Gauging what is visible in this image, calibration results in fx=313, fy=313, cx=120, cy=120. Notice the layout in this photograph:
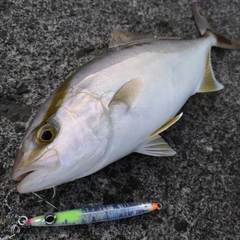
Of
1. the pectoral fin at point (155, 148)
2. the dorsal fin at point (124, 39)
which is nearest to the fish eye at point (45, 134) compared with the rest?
the pectoral fin at point (155, 148)

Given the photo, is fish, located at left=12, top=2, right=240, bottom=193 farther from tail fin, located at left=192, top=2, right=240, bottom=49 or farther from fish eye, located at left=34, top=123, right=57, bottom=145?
tail fin, located at left=192, top=2, right=240, bottom=49

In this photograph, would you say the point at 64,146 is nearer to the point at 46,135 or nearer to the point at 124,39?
the point at 46,135

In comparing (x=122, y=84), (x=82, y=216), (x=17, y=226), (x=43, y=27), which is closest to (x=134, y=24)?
(x=43, y=27)

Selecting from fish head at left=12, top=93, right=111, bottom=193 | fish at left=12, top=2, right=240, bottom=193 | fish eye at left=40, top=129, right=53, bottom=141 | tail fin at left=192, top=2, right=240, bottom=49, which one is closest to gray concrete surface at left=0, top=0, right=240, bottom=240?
tail fin at left=192, top=2, right=240, bottom=49

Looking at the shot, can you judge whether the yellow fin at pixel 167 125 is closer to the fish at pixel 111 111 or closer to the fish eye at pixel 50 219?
the fish at pixel 111 111

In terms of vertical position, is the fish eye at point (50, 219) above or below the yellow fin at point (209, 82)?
above

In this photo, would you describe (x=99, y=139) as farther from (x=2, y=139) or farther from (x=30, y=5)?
(x=30, y=5)

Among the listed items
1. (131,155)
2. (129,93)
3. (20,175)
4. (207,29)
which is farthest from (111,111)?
(207,29)

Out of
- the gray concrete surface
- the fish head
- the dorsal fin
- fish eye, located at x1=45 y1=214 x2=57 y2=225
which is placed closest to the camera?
the fish head
